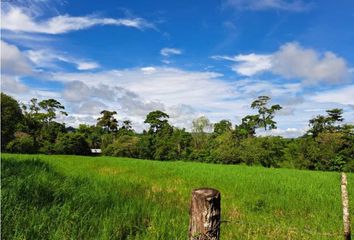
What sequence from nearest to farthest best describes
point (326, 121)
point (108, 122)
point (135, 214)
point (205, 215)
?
point (205, 215) < point (135, 214) < point (326, 121) < point (108, 122)

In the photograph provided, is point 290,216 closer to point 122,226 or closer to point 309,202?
point 309,202

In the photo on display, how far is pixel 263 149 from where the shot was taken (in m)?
37.5

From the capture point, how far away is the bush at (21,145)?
135ft

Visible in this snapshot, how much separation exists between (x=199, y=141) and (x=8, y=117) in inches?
1130

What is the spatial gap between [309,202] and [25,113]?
→ 51.0 meters

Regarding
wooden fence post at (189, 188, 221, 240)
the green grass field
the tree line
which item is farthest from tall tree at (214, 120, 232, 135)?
wooden fence post at (189, 188, 221, 240)

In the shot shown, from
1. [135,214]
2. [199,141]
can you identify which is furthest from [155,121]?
[135,214]

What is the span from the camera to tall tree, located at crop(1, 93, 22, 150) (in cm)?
4219

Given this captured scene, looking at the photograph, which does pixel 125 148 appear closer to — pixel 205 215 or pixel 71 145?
pixel 71 145

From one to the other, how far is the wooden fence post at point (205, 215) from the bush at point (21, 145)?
42.9 m

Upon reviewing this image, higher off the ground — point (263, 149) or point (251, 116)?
point (251, 116)

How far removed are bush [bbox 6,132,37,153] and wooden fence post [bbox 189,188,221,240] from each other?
141ft

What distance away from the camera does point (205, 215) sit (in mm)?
3023

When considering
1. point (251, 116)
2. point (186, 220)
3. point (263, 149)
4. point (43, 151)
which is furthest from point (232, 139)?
point (186, 220)
